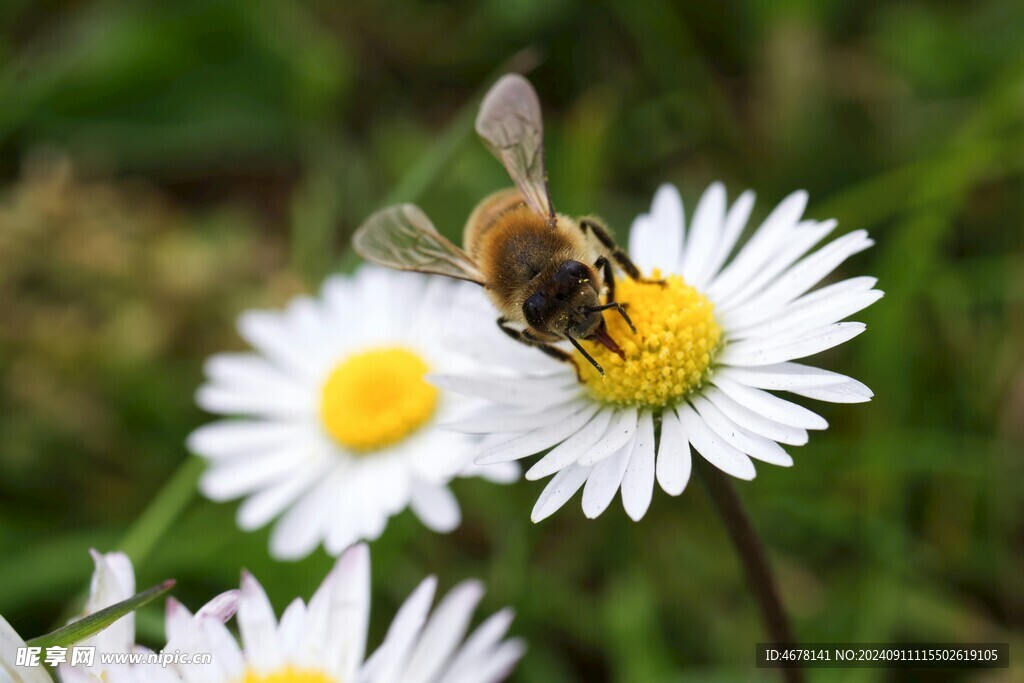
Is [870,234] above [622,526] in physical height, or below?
above

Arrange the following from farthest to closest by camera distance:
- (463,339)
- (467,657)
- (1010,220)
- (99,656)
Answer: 1. (1010,220)
2. (463,339)
3. (467,657)
4. (99,656)

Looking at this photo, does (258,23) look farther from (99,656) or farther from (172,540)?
(99,656)

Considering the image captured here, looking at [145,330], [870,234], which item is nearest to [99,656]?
[145,330]

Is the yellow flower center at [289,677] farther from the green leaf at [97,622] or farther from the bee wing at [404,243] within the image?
the bee wing at [404,243]

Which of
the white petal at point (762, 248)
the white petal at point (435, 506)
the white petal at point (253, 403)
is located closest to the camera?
the white petal at point (762, 248)

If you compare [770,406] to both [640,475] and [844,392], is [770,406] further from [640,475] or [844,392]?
[640,475]

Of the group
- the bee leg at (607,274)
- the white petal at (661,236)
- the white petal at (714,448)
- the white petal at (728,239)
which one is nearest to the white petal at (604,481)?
the white petal at (714,448)
